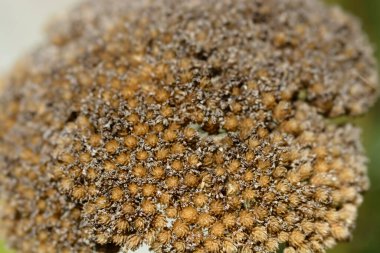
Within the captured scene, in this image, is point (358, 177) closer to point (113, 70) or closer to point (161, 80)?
point (161, 80)

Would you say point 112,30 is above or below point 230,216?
above

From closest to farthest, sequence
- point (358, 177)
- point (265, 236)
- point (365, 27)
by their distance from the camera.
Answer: point (265, 236) → point (358, 177) → point (365, 27)

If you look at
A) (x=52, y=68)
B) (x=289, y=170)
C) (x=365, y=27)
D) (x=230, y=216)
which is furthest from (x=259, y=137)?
(x=365, y=27)

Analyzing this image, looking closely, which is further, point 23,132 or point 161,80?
point 23,132

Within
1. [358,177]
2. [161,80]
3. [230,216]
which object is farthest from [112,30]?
[358,177]

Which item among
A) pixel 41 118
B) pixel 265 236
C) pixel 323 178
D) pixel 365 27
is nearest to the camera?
pixel 265 236

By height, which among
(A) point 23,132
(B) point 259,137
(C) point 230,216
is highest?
(B) point 259,137

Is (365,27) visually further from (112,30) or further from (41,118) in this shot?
(41,118)
